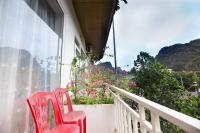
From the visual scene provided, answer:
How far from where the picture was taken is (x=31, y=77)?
63.2 inches

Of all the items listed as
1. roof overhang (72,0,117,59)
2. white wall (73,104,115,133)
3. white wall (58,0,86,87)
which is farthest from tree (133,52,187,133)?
white wall (58,0,86,87)

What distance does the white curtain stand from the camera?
1.18 metres

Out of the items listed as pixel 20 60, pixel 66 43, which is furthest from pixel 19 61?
pixel 66 43

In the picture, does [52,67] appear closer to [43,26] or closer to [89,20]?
[43,26]

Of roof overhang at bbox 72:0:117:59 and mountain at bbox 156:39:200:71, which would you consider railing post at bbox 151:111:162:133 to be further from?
roof overhang at bbox 72:0:117:59

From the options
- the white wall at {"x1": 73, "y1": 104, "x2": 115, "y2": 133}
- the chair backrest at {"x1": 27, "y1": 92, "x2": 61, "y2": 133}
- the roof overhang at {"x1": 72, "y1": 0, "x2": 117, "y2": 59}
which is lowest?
the white wall at {"x1": 73, "y1": 104, "x2": 115, "y2": 133}

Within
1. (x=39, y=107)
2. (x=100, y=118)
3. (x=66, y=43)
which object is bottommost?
(x=100, y=118)

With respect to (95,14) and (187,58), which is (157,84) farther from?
(95,14)

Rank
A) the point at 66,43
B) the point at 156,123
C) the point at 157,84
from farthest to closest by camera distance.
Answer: the point at 157,84 < the point at 66,43 < the point at 156,123

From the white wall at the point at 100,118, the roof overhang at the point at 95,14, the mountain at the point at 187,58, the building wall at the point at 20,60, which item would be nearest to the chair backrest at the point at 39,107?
the building wall at the point at 20,60

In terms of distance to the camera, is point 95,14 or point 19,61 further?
point 95,14

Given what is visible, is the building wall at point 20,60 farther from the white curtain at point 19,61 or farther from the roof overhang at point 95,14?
the roof overhang at point 95,14

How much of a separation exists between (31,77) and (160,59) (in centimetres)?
468

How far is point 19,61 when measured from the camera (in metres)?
1.39
